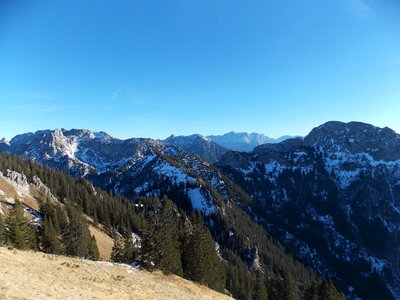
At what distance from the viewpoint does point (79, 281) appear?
35.2 meters

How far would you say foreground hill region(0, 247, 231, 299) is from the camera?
28.3 metres

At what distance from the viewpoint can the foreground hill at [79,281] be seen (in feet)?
92.9

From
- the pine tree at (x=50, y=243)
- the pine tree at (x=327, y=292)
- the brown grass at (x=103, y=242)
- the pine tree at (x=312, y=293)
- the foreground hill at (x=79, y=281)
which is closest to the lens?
the foreground hill at (x=79, y=281)

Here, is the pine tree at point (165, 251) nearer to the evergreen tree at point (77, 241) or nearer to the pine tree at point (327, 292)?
the evergreen tree at point (77, 241)

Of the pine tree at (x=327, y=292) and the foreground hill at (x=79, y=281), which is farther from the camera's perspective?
the pine tree at (x=327, y=292)

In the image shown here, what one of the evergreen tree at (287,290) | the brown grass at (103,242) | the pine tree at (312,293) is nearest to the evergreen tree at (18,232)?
the brown grass at (103,242)

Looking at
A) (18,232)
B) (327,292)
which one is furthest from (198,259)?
(18,232)

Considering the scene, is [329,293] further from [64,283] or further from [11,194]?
[11,194]

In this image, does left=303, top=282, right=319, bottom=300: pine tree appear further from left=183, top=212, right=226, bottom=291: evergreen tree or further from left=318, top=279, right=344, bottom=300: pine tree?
left=183, top=212, right=226, bottom=291: evergreen tree

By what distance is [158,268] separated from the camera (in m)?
55.4

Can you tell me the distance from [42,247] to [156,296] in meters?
48.0

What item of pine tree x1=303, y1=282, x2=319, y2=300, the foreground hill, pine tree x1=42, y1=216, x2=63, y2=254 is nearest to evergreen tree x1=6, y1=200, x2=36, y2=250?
pine tree x1=42, y1=216, x2=63, y2=254

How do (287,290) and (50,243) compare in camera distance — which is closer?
(50,243)

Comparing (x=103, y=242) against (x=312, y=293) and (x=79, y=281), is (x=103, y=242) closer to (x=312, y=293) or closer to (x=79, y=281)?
(x=312, y=293)
